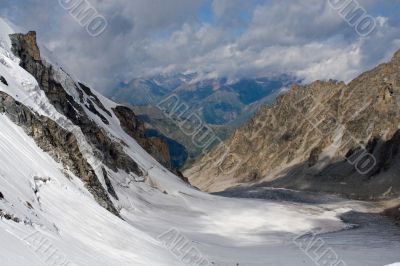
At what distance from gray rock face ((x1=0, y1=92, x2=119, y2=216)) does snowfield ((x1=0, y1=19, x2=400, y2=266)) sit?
94 cm

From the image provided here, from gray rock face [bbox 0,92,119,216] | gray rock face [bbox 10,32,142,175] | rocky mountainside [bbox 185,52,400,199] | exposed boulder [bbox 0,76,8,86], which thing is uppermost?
rocky mountainside [bbox 185,52,400,199]

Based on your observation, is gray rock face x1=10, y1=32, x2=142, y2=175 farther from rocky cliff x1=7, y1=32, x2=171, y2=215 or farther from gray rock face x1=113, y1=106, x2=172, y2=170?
gray rock face x1=113, y1=106, x2=172, y2=170

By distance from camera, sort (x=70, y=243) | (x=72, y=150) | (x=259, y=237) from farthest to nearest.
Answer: (x=259, y=237) → (x=72, y=150) → (x=70, y=243)

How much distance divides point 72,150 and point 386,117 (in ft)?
400

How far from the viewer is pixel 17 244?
13.7 meters

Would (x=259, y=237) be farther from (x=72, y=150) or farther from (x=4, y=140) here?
(x=4, y=140)

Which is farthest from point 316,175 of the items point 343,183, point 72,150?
point 72,150

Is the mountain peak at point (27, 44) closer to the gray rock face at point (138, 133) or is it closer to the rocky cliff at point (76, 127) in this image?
the rocky cliff at point (76, 127)

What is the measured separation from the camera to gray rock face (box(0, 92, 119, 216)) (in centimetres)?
2839

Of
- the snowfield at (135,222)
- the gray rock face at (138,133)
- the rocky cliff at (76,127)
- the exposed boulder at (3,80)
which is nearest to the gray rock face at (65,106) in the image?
the rocky cliff at (76,127)

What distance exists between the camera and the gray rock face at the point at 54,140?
28391 millimetres

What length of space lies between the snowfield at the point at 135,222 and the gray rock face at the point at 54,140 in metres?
0.94

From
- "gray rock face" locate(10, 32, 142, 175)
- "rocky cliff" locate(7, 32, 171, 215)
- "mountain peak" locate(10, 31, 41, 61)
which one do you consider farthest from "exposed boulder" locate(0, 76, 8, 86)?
"mountain peak" locate(10, 31, 41, 61)

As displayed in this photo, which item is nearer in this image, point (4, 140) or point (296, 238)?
point (4, 140)
